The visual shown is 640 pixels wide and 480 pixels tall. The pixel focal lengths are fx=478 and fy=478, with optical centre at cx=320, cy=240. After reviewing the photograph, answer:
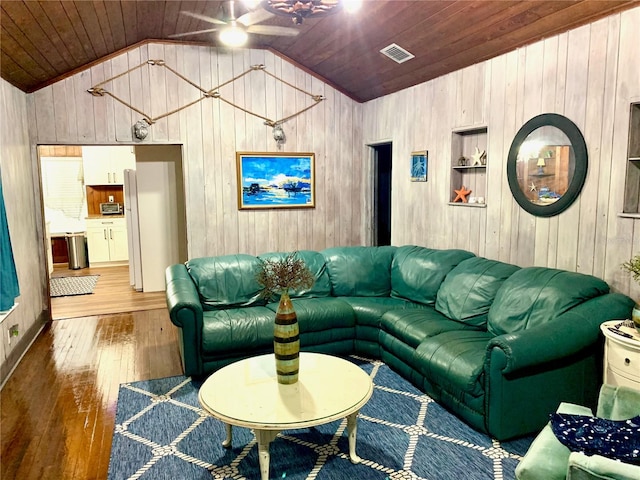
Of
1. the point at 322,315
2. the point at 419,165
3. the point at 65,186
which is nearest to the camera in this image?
the point at 322,315

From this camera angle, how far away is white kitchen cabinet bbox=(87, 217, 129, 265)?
8328 mm

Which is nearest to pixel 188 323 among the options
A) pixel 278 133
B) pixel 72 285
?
pixel 278 133

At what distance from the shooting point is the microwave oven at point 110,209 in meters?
8.47

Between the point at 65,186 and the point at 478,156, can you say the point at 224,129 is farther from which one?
the point at 65,186

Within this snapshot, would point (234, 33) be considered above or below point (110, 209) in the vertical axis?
above

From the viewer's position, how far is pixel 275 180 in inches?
233

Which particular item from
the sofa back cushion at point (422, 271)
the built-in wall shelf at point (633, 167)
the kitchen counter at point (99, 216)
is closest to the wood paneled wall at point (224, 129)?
the sofa back cushion at point (422, 271)

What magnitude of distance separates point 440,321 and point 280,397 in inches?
63.1

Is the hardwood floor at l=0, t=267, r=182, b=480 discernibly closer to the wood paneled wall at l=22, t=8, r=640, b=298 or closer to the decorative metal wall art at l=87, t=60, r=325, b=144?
the wood paneled wall at l=22, t=8, r=640, b=298

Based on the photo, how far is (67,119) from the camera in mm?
5105

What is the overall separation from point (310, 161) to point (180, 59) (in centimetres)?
190

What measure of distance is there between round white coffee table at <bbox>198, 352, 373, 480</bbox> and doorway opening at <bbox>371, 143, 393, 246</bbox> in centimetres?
361

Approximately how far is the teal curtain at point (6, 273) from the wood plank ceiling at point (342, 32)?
133cm

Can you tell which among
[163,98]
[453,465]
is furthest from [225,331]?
[163,98]
